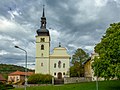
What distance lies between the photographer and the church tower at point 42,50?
80125 mm

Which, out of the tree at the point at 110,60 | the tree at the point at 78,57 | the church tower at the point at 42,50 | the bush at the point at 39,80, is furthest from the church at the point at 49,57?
the tree at the point at 110,60

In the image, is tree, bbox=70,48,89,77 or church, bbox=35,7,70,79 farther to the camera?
church, bbox=35,7,70,79

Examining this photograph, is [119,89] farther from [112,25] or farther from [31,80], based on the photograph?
[31,80]

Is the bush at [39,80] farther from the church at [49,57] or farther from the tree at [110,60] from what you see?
the tree at [110,60]

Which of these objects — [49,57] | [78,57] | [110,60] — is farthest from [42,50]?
[110,60]

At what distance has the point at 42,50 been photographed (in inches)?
3221

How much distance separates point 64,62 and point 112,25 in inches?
1846

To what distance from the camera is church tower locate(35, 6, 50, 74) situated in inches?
3155

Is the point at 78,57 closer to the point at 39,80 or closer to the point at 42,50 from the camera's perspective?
the point at 39,80

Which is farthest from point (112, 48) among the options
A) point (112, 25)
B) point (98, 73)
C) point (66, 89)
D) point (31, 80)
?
point (31, 80)

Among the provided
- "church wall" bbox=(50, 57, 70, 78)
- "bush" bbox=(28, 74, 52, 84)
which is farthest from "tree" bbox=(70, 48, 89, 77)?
"church wall" bbox=(50, 57, 70, 78)

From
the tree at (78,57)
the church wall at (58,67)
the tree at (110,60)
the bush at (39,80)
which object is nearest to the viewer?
the tree at (110,60)

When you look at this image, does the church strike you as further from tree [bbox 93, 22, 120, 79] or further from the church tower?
tree [bbox 93, 22, 120, 79]

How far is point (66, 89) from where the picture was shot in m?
41.1
